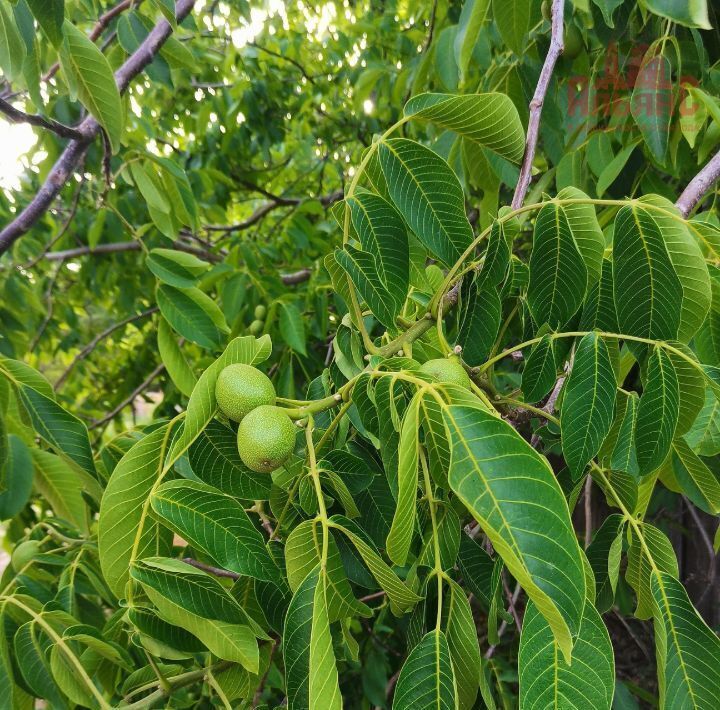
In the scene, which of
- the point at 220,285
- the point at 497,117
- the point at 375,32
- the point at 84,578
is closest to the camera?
the point at 497,117

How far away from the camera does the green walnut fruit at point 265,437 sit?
0.74 metres

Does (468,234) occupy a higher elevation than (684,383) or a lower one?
higher

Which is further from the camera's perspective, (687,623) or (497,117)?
(497,117)

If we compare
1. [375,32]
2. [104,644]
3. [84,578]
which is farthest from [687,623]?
[375,32]

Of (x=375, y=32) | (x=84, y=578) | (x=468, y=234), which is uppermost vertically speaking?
(x=375, y=32)

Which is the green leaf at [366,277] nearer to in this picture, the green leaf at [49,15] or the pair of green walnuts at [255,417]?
the pair of green walnuts at [255,417]

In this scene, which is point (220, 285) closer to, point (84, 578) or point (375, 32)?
point (84, 578)

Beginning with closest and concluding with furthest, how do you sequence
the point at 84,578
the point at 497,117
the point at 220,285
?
1. the point at 497,117
2. the point at 84,578
3. the point at 220,285

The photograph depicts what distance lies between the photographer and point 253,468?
2.56 feet

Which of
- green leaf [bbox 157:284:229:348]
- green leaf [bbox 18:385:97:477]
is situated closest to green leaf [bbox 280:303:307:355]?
green leaf [bbox 157:284:229:348]

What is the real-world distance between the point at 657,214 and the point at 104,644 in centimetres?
96

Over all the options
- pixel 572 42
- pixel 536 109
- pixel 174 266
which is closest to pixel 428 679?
pixel 536 109

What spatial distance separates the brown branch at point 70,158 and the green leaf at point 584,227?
45.0 inches

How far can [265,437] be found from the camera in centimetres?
74
